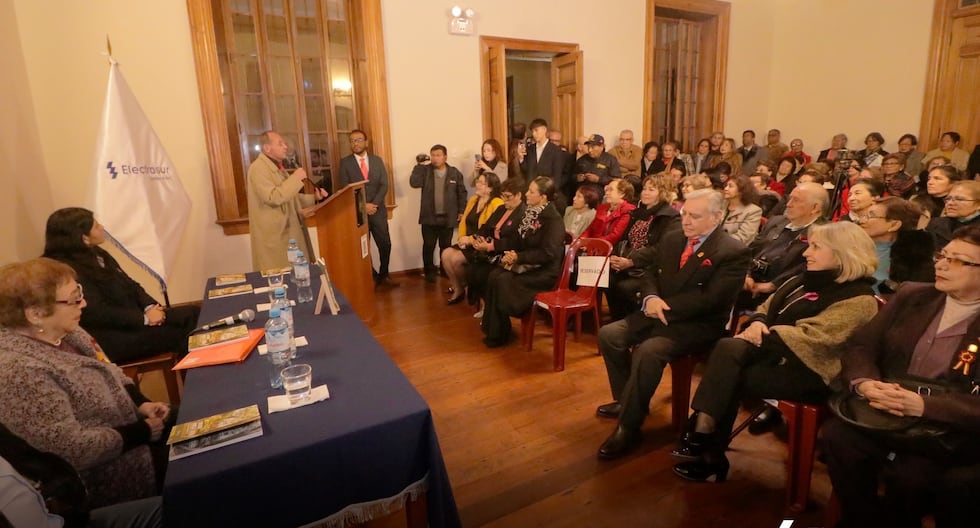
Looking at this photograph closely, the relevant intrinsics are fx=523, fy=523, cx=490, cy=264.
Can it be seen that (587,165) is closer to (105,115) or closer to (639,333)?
(639,333)

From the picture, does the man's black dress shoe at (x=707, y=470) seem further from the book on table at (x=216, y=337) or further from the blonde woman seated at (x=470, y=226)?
the blonde woman seated at (x=470, y=226)

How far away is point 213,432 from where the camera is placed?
132cm

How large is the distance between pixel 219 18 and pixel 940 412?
554 cm

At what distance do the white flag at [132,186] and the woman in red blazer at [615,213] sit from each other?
2976mm

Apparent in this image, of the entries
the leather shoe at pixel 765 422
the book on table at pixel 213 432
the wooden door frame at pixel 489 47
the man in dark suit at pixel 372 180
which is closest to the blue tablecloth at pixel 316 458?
the book on table at pixel 213 432

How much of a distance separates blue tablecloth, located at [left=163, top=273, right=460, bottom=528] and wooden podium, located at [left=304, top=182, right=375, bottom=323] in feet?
6.24

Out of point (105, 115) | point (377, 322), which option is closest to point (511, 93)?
point (377, 322)

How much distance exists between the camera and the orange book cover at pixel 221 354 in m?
1.78

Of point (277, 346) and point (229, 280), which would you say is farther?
point (229, 280)

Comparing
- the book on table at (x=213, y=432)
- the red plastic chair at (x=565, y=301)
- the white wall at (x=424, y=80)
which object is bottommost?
the red plastic chair at (x=565, y=301)

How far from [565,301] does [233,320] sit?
6.17ft

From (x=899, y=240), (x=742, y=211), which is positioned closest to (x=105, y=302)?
(x=742, y=211)

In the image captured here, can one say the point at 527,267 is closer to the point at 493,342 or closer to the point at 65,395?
the point at 493,342

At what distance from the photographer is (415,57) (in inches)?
213
